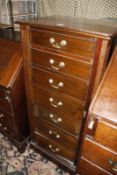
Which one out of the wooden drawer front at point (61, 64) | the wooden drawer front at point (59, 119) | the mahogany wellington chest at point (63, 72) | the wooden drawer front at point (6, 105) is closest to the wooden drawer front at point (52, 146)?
the mahogany wellington chest at point (63, 72)

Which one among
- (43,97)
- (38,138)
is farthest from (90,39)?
(38,138)

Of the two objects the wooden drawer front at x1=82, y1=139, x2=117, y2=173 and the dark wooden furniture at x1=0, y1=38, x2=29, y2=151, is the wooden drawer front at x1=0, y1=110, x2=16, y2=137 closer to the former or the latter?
the dark wooden furniture at x1=0, y1=38, x2=29, y2=151

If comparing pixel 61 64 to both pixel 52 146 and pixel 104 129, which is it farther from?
pixel 52 146

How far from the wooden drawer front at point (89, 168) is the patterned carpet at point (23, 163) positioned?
0.48 metres

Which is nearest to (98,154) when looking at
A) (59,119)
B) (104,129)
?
(104,129)

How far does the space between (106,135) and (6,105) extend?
2.85ft

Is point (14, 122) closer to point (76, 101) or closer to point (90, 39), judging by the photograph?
point (76, 101)

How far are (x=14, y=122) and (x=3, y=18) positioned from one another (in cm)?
115

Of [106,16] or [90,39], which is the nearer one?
[90,39]

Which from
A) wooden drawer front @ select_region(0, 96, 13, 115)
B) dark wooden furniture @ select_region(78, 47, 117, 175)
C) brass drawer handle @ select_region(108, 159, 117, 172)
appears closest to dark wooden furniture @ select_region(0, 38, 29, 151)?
wooden drawer front @ select_region(0, 96, 13, 115)

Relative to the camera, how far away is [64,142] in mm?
1211

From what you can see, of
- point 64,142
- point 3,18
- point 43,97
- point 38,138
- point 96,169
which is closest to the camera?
point 96,169

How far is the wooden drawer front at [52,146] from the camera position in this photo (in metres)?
1.26

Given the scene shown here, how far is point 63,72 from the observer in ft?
2.92
